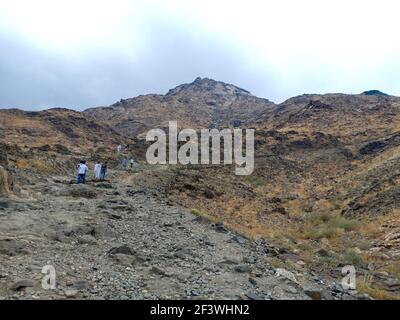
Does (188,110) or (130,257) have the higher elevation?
(188,110)

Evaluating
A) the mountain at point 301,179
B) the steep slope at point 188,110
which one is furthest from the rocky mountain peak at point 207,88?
the mountain at point 301,179

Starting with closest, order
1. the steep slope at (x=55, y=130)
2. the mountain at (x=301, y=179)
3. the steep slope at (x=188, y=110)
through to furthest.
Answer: the mountain at (x=301, y=179)
the steep slope at (x=55, y=130)
the steep slope at (x=188, y=110)

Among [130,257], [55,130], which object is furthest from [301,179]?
[55,130]

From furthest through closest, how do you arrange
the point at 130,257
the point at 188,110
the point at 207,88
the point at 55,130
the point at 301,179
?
1. the point at 207,88
2. the point at 188,110
3. the point at 55,130
4. the point at 301,179
5. the point at 130,257

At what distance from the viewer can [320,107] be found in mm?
61719

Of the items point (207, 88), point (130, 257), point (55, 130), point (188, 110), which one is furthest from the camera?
point (207, 88)

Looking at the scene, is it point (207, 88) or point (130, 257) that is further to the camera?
point (207, 88)

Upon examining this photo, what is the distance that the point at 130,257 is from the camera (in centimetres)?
1024

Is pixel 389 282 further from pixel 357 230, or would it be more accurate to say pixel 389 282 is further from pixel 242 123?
pixel 242 123

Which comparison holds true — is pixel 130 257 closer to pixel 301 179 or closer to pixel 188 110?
pixel 301 179

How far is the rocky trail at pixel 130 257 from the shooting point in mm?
8391

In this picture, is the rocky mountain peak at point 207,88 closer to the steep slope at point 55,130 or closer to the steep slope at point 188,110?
the steep slope at point 188,110

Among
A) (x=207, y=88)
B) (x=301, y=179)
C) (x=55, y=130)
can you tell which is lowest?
(x=301, y=179)

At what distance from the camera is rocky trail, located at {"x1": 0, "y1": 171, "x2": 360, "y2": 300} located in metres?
8.39
